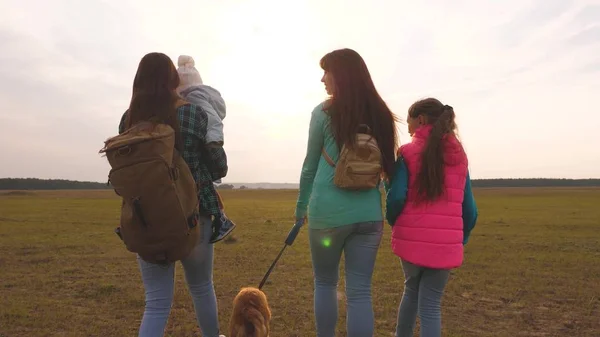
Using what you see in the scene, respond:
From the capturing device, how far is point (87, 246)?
481 inches

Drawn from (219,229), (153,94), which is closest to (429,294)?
(219,229)

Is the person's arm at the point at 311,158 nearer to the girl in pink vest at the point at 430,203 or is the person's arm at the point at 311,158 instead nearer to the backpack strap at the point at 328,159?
the backpack strap at the point at 328,159

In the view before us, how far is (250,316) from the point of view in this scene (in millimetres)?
3301

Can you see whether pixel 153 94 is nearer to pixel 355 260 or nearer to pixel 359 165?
pixel 359 165

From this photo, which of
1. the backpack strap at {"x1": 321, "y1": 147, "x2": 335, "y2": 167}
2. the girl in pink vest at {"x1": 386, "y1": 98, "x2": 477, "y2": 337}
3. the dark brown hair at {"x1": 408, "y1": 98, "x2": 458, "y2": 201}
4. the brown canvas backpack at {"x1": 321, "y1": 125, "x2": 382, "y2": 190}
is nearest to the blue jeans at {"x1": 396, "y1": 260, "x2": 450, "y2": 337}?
the girl in pink vest at {"x1": 386, "y1": 98, "x2": 477, "y2": 337}

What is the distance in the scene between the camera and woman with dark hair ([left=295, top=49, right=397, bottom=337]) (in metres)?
3.14

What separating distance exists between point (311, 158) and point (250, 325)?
4.22ft

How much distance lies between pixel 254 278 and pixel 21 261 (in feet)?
17.5

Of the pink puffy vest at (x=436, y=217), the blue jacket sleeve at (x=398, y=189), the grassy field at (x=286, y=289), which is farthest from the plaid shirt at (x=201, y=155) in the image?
the grassy field at (x=286, y=289)

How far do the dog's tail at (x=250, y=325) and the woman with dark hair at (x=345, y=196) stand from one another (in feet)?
1.41

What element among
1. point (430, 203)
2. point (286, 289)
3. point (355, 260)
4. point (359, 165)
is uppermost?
point (359, 165)

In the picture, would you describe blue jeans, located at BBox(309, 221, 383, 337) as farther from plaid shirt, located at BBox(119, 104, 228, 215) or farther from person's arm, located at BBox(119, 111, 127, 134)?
person's arm, located at BBox(119, 111, 127, 134)

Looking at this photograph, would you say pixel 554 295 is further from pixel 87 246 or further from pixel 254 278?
pixel 87 246

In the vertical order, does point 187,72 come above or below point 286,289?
above
